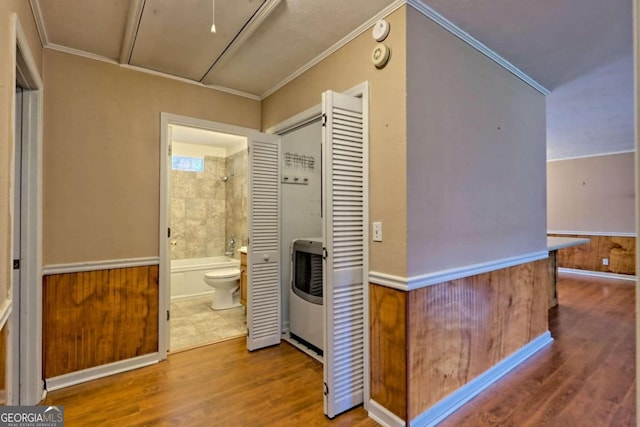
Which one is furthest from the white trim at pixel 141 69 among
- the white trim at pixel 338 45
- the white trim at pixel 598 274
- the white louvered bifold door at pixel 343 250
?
the white trim at pixel 598 274

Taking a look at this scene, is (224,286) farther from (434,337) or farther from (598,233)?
(598,233)

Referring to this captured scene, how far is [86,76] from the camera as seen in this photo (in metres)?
2.25

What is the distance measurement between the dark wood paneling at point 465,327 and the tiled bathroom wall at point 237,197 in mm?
3524

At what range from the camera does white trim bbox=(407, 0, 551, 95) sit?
171cm

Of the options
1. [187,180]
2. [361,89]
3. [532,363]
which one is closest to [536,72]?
[361,89]

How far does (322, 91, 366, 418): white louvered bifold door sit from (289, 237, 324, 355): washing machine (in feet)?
2.16

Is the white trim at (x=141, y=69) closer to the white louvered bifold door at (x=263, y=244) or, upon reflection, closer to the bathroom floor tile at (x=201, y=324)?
the white louvered bifold door at (x=263, y=244)

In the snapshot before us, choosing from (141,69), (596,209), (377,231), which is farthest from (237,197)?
(596,209)

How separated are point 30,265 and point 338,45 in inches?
97.1

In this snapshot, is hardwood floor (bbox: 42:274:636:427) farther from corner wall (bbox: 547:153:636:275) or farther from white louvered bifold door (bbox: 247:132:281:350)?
corner wall (bbox: 547:153:636:275)

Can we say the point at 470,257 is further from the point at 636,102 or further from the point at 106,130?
the point at 106,130

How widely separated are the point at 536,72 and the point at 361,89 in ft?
5.57

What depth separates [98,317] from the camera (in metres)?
2.29

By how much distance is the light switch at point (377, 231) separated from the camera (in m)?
1.82
